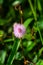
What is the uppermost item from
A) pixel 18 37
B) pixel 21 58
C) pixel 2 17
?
pixel 2 17

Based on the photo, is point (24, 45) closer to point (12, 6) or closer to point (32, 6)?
point (32, 6)

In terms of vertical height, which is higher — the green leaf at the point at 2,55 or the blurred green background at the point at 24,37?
the blurred green background at the point at 24,37

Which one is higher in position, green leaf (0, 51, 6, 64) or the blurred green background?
the blurred green background

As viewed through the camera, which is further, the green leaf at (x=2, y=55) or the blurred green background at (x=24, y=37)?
the green leaf at (x=2, y=55)

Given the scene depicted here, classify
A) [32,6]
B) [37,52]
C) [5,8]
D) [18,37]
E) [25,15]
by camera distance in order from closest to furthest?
[18,37]
[37,52]
[32,6]
[25,15]
[5,8]

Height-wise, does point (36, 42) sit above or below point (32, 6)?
below

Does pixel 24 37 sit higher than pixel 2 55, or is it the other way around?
pixel 24 37

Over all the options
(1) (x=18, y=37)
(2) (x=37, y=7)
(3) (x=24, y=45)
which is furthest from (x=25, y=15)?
(1) (x=18, y=37)

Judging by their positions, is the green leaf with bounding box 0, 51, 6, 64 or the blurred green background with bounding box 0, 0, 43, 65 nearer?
the blurred green background with bounding box 0, 0, 43, 65
